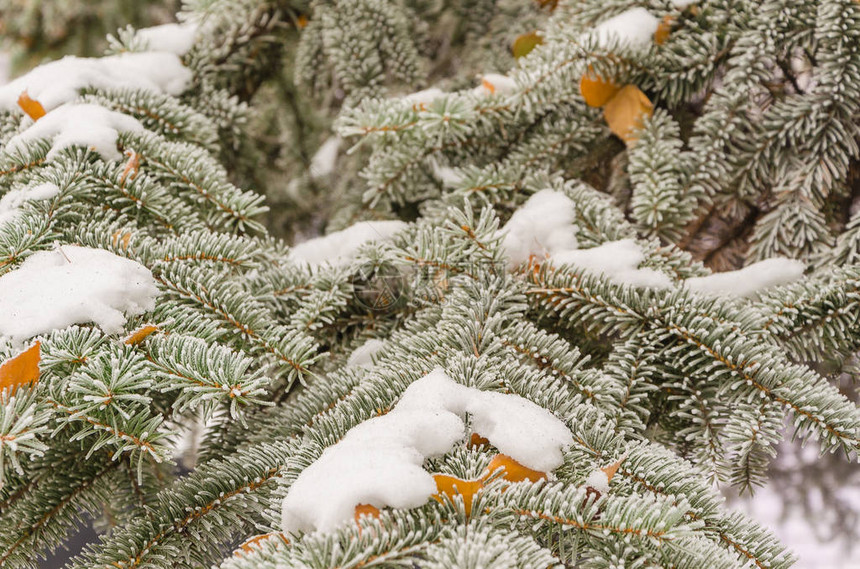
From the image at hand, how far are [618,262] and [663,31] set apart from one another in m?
0.43

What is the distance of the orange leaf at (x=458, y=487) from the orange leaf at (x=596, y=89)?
71cm

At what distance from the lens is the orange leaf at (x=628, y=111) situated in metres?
0.98

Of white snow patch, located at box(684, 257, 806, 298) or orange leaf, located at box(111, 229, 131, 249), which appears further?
white snow patch, located at box(684, 257, 806, 298)

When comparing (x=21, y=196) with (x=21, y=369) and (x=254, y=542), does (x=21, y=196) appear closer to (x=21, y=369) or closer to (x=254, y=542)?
(x=21, y=369)

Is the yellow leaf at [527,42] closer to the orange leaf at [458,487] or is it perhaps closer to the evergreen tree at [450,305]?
the evergreen tree at [450,305]

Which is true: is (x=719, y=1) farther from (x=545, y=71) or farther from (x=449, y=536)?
(x=449, y=536)

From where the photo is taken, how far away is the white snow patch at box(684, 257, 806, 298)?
85 cm

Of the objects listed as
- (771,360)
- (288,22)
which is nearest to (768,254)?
(771,360)

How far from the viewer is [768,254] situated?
96 cm

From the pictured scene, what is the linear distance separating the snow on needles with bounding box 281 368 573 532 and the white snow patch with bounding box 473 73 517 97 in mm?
539

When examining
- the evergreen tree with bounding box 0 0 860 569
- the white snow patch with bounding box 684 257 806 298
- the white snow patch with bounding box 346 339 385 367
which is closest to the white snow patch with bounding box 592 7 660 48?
the evergreen tree with bounding box 0 0 860 569

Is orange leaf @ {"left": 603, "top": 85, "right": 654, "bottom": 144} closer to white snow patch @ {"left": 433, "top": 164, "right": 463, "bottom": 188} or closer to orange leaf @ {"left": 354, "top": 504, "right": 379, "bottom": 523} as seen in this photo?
white snow patch @ {"left": 433, "top": 164, "right": 463, "bottom": 188}

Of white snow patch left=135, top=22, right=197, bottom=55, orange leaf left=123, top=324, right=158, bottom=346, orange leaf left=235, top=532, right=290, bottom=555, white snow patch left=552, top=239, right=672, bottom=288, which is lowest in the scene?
orange leaf left=235, top=532, right=290, bottom=555

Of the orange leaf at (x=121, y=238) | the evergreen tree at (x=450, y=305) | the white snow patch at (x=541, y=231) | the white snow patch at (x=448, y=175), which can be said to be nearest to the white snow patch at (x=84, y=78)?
the evergreen tree at (x=450, y=305)
